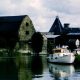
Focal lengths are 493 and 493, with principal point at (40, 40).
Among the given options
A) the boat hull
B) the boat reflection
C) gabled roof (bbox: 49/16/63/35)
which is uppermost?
gabled roof (bbox: 49/16/63/35)

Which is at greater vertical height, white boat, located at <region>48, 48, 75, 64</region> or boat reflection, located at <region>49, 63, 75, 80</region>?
white boat, located at <region>48, 48, 75, 64</region>

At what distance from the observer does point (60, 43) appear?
4382 inches

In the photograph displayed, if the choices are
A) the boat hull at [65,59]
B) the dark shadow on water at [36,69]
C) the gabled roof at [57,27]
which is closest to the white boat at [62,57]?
the boat hull at [65,59]

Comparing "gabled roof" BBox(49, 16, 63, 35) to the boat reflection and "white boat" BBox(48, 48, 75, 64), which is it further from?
the boat reflection

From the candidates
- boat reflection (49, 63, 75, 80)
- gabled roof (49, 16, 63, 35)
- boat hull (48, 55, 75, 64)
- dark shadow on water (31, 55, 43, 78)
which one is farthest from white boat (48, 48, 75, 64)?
gabled roof (49, 16, 63, 35)

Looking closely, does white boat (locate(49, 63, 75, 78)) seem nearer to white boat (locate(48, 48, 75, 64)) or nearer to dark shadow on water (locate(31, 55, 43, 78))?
dark shadow on water (locate(31, 55, 43, 78))

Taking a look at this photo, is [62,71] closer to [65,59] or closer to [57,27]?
[65,59]

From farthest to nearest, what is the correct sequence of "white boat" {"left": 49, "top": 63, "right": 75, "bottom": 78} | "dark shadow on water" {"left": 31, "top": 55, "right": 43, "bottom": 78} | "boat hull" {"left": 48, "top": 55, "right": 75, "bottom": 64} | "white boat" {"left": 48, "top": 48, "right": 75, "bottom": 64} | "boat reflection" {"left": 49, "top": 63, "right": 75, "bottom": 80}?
1. "white boat" {"left": 48, "top": 48, "right": 75, "bottom": 64}
2. "boat hull" {"left": 48, "top": 55, "right": 75, "bottom": 64}
3. "dark shadow on water" {"left": 31, "top": 55, "right": 43, "bottom": 78}
4. "white boat" {"left": 49, "top": 63, "right": 75, "bottom": 78}
5. "boat reflection" {"left": 49, "top": 63, "right": 75, "bottom": 80}

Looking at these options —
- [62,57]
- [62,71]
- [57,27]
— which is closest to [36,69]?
[62,71]

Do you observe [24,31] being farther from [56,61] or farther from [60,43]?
[56,61]

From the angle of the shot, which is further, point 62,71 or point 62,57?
point 62,57

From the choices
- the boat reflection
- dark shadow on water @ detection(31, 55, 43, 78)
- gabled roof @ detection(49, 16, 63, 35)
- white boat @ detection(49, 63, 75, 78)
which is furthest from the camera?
gabled roof @ detection(49, 16, 63, 35)

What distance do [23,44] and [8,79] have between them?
6456 cm

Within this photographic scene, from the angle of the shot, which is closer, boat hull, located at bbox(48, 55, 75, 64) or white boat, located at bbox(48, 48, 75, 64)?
boat hull, located at bbox(48, 55, 75, 64)
